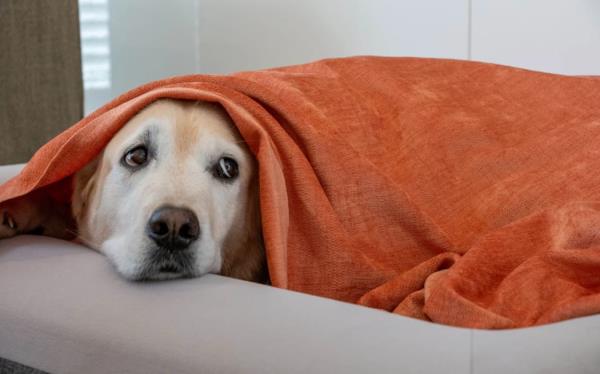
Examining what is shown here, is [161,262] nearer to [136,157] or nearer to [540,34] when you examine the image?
[136,157]

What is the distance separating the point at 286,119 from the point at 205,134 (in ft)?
0.58

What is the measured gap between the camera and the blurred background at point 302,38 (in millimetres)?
2879

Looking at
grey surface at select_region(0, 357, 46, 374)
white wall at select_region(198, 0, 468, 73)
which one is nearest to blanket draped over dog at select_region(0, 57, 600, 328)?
grey surface at select_region(0, 357, 46, 374)

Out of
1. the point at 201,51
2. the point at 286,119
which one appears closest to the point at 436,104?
the point at 286,119

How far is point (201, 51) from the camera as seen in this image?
4375 mm

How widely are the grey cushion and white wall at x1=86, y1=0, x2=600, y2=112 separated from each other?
1901 millimetres

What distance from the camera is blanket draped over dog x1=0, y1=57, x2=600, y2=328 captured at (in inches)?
59.6

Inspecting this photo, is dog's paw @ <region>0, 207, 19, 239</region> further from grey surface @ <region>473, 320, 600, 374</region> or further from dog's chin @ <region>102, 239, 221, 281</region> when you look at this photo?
grey surface @ <region>473, 320, 600, 374</region>

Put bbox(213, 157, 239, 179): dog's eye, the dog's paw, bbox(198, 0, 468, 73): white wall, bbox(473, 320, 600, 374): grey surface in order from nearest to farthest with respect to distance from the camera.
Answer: bbox(473, 320, 600, 374): grey surface → the dog's paw → bbox(213, 157, 239, 179): dog's eye → bbox(198, 0, 468, 73): white wall

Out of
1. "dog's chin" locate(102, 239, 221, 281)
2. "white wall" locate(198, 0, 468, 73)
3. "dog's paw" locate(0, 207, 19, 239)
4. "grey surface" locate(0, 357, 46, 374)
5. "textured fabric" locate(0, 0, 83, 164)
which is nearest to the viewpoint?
"grey surface" locate(0, 357, 46, 374)

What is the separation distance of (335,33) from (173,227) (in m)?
2.25

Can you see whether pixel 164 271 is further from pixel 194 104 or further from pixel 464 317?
pixel 464 317

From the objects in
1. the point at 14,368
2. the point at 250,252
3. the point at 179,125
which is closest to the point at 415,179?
the point at 250,252

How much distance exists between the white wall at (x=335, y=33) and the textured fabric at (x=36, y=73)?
1.06m
